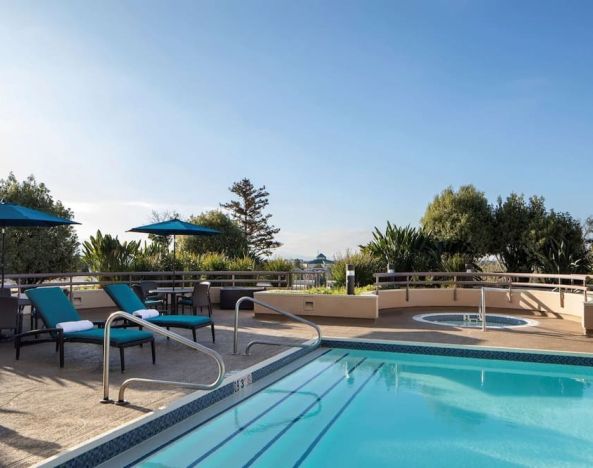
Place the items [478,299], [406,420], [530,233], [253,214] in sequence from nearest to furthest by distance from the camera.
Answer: [406,420]
[478,299]
[530,233]
[253,214]

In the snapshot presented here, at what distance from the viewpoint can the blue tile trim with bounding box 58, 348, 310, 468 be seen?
338cm

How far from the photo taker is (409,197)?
74.9 feet

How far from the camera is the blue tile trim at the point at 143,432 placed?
3.38 meters

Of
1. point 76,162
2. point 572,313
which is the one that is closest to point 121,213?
A: point 76,162

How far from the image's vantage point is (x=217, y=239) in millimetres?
29781

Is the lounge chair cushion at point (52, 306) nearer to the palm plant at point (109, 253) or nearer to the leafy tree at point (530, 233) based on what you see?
the palm plant at point (109, 253)

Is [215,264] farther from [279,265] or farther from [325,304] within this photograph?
[325,304]

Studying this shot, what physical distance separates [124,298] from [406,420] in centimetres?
482

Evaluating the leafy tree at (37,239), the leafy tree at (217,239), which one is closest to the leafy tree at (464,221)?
the leafy tree at (217,239)

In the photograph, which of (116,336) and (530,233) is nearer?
(116,336)

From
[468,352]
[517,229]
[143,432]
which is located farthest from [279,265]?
[517,229]

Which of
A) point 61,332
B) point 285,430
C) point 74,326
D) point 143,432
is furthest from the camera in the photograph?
point 74,326

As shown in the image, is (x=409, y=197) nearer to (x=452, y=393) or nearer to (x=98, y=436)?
(x=452, y=393)

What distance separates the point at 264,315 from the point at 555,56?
1009 centimetres
